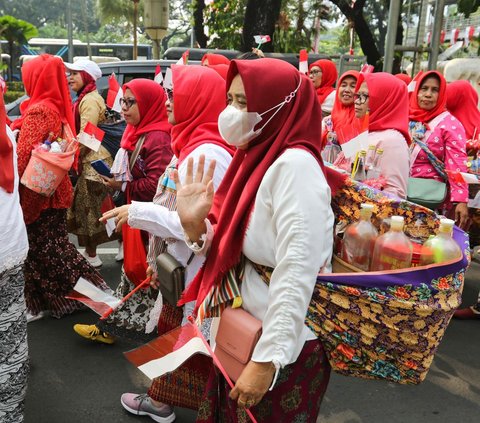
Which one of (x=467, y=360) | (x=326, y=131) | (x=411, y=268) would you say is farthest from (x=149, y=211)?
(x=326, y=131)

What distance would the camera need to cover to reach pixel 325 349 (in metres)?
1.69

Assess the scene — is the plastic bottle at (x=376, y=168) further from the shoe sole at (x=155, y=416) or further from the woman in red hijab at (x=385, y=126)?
the shoe sole at (x=155, y=416)

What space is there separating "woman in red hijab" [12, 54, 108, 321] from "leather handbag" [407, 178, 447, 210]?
92.3 inches

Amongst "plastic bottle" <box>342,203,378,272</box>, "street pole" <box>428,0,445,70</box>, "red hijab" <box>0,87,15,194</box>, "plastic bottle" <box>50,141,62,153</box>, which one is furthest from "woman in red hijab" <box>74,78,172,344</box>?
"street pole" <box>428,0,445,70</box>

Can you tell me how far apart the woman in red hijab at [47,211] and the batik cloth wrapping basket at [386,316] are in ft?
7.56

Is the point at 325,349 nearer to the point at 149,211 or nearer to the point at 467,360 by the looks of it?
the point at 149,211

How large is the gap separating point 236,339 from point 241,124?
0.67 m

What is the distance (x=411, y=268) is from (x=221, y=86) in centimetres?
147

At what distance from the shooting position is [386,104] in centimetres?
368

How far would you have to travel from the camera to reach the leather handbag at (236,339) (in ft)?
5.21

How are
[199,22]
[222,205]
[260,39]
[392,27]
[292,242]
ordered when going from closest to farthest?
[292,242]
[222,205]
[392,27]
[260,39]
[199,22]

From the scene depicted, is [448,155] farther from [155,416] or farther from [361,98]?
[155,416]

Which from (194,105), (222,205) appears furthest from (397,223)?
(194,105)

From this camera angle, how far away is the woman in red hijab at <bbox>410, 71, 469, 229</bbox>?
12.5 feet
